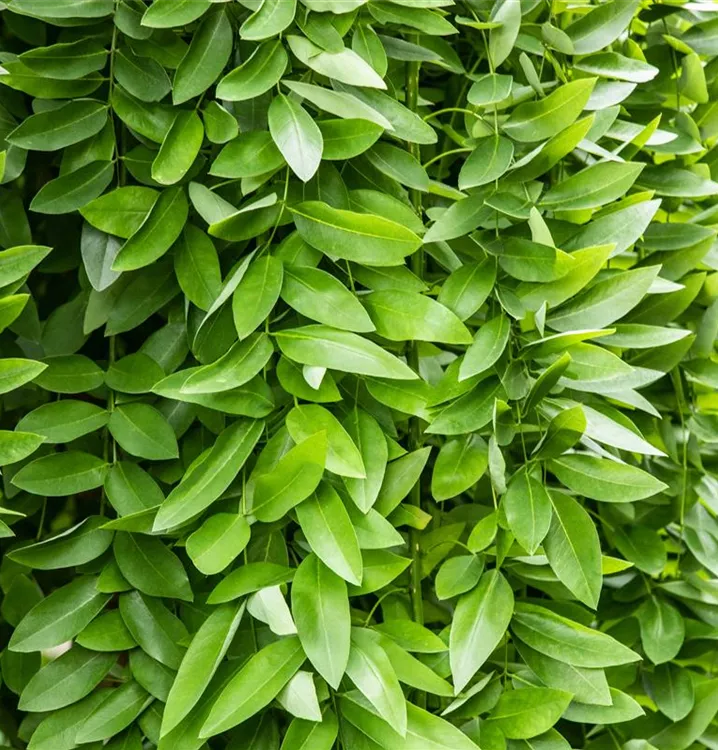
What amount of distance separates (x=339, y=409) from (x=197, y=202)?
0.16m

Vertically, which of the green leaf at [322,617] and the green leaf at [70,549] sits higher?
the green leaf at [322,617]

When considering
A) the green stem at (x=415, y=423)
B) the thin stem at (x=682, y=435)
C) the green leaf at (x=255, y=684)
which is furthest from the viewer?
the thin stem at (x=682, y=435)

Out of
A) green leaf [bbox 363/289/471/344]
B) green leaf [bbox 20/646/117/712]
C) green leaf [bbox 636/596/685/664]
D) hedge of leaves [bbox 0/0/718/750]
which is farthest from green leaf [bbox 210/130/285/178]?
green leaf [bbox 636/596/685/664]

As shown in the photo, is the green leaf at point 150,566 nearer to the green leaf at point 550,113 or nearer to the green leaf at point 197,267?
the green leaf at point 197,267

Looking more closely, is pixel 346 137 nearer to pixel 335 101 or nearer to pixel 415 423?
pixel 335 101

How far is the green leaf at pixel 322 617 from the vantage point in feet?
1.80

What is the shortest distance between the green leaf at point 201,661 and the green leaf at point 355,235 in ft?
0.75

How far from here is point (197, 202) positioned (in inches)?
23.9

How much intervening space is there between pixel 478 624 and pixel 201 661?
18 centimetres

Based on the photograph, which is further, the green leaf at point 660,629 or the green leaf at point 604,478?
the green leaf at point 660,629

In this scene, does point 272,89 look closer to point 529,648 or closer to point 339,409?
point 339,409

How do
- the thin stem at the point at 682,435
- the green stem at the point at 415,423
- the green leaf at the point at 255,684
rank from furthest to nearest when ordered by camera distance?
the thin stem at the point at 682,435 < the green stem at the point at 415,423 < the green leaf at the point at 255,684

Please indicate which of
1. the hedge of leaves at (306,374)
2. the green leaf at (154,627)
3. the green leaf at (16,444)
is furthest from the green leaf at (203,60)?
the green leaf at (154,627)

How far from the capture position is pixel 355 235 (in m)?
0.58
